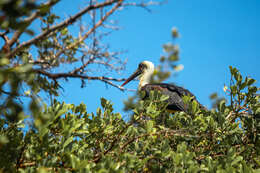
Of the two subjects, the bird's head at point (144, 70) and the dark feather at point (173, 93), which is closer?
the dark feather at point (173, 93)

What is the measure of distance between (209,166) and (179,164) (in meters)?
0.31

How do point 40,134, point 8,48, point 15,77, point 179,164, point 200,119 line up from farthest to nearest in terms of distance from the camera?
point 200,119
point 179,164
point 40,134
point 8,48
point 15,77

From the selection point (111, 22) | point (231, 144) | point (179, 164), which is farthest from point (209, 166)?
point (111, 22)

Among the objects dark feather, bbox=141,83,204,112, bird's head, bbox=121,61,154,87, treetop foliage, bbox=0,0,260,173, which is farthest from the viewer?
bird's head, bbox=121,61,154,87

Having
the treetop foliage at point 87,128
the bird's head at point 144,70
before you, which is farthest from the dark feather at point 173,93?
the treetop foliage at point 87,128

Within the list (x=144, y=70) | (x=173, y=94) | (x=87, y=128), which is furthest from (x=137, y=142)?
(x=144, y=70)

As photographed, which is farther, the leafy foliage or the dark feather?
the dark feather

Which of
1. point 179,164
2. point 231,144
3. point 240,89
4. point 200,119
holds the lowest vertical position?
point 179,164

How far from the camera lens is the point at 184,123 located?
353 cm

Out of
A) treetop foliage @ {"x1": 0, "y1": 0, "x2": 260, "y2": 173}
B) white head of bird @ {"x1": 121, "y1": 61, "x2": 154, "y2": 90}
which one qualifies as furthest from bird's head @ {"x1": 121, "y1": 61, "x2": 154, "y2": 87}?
treetop foliage @ {"x1": 0, "y1": 0, "x2": 260, "y2": 173}

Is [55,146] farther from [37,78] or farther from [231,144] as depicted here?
[231,144]

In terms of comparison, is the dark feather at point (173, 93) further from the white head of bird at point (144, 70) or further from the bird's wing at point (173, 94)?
the white head of bird at point (144, 70)

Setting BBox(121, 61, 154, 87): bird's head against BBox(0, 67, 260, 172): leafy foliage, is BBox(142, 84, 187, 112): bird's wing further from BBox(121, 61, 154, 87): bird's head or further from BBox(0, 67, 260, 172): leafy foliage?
BBox(0, 67, 260, 172): leafy foliage

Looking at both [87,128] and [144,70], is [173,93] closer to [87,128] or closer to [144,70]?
[144,70]
